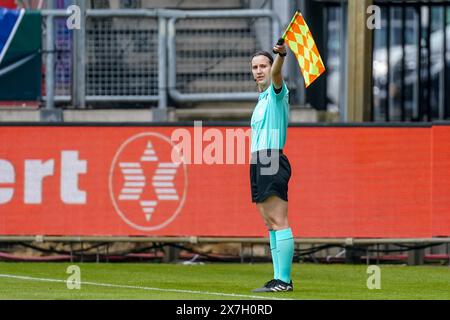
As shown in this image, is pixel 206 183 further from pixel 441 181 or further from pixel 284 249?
pixel 284 249

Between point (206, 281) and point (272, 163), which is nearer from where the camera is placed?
point (272, 163)

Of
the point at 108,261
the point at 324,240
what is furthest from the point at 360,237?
the point at 108,261

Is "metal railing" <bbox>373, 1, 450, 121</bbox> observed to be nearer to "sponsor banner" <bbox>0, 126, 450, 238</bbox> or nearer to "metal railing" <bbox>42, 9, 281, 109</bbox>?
"metal railing" <bbox>42, 9, 281, 109</bbox>

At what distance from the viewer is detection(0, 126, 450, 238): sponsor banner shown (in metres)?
16.5

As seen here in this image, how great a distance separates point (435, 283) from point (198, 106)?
27.9 feet

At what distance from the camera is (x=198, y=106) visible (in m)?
21.9

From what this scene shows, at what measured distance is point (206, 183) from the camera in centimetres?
1667

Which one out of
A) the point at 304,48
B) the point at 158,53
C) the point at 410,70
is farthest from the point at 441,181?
the point at 410,70

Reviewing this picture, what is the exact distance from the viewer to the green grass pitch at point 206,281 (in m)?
11.9

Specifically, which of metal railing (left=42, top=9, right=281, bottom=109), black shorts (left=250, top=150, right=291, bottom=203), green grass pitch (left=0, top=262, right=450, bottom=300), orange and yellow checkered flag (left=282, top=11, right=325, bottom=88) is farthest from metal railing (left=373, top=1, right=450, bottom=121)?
black shorts (left=250, top=150, right=291, bottom=203)

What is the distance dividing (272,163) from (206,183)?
15.4ft

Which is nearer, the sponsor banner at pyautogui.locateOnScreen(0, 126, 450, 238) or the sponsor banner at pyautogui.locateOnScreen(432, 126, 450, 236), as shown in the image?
the sponsor banner at pyautogui.locateOnScreen(432, 126, 450, 236)

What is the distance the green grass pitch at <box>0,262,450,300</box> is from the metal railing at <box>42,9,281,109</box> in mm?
4911

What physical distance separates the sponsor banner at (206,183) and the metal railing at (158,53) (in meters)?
4.19
